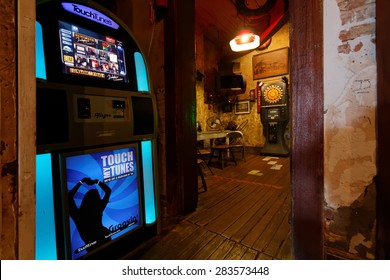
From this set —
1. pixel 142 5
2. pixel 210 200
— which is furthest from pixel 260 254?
pixel 142 5

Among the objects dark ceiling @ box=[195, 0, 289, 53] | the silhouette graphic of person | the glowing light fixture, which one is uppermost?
dark ceiling @ box=[195, 0, 289, 53]

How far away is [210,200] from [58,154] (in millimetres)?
1763

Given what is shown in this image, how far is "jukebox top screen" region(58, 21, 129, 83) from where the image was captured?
Answer: 1.02 metres

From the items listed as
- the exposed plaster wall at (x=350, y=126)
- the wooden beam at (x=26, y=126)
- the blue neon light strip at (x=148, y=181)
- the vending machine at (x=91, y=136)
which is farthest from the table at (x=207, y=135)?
the wooden beam at (x=26, y=126)

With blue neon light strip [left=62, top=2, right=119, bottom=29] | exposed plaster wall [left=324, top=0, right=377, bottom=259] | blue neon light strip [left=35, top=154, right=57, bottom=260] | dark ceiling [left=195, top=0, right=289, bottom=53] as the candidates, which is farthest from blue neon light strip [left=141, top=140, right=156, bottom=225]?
dark ceiling [left=195, top=0, right=289, bottom=53]

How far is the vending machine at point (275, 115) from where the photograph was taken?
5.02 meters

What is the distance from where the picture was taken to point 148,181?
1459mm

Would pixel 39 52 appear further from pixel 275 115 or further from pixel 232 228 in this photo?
pixel 275 115

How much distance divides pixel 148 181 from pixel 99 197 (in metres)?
0.37

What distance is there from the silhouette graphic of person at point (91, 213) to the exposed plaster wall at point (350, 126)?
1.26m

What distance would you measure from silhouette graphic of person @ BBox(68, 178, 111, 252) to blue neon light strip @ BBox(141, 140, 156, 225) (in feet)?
0.96

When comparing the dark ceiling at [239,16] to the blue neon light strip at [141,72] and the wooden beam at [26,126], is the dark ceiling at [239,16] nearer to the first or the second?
the blue neon light strip at [141,72]

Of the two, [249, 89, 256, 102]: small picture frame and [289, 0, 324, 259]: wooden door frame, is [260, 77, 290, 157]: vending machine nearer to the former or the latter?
[249, 89, 256, 102]: small picture frame

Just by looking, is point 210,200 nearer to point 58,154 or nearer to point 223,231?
point 223,231
